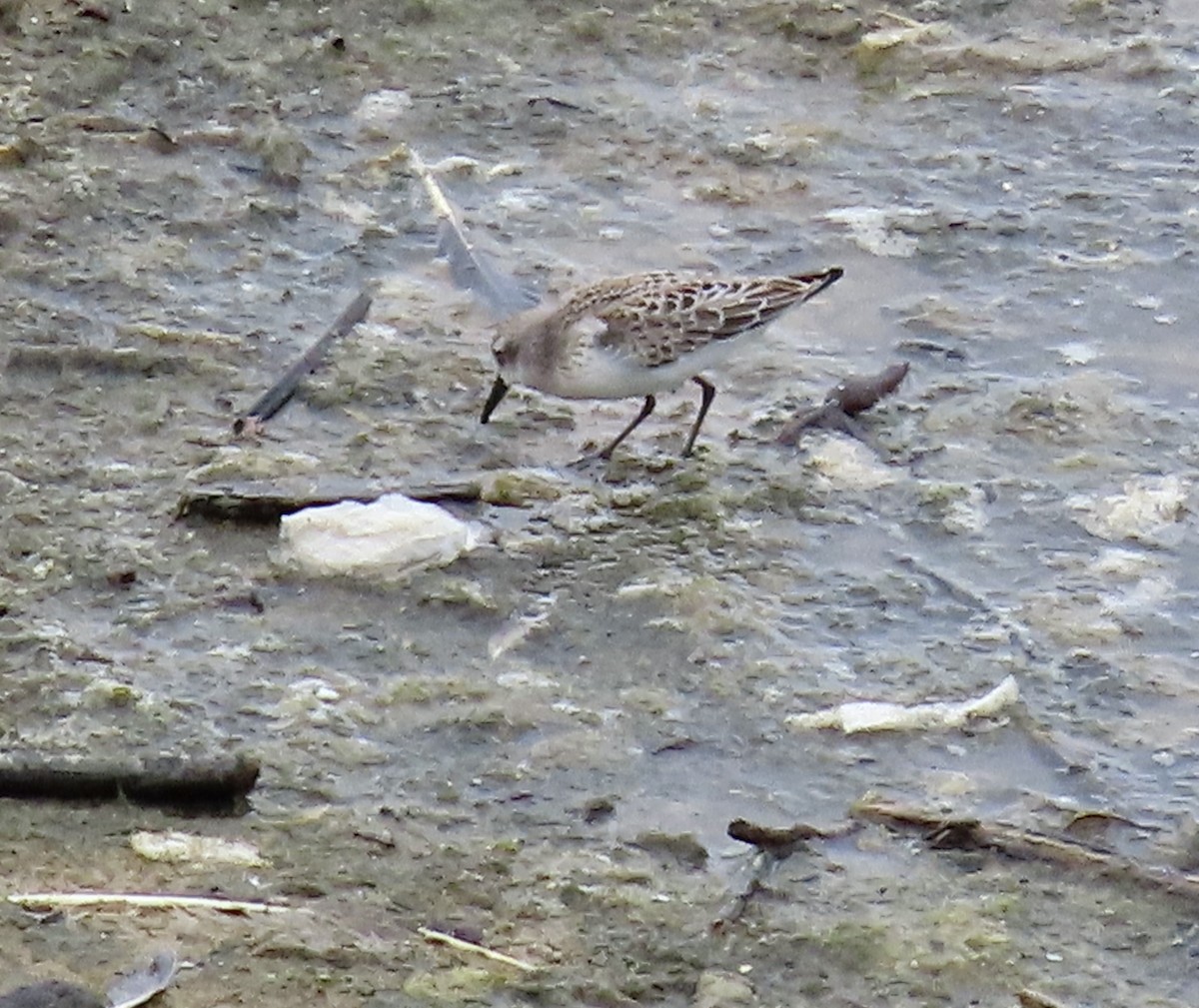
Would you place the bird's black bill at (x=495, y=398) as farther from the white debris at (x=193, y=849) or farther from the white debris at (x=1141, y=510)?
the white debris at (x=193, y=849)

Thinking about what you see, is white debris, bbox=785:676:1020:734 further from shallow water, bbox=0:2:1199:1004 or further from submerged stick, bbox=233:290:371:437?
submerged stick, bbox=233:290:371:437

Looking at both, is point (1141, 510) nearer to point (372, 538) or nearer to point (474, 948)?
point (372, 538)

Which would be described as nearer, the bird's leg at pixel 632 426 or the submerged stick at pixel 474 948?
the submerged stick at pixel 474 948

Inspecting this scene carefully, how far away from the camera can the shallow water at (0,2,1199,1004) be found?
4453 millimetres

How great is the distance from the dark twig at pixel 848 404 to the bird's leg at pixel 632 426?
399 millimetres

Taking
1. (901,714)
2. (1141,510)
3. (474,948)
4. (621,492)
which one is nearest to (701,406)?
(621,492)

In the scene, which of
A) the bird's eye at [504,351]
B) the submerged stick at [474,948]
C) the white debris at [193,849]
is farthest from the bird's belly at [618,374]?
the submerged stick at [474,948]

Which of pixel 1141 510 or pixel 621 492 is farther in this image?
pixel 621 492

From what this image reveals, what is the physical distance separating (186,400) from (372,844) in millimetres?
2034

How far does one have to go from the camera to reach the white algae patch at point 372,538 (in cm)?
554

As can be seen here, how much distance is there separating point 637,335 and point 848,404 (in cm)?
64

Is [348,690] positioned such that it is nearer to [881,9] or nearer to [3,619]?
[3,619]

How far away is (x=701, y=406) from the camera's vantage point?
6.38 metres

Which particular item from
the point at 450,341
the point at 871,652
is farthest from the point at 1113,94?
the point at 871,652
